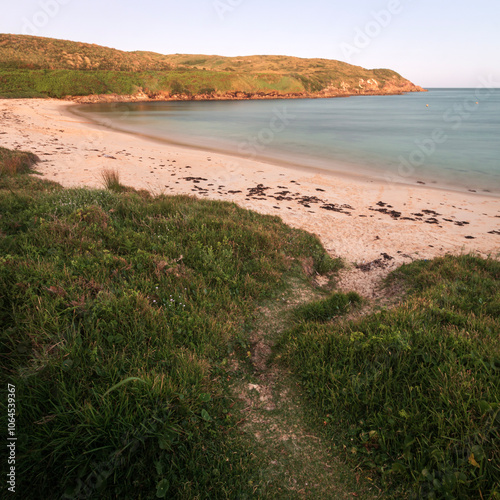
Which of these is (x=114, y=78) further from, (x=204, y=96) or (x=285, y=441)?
(x=285, y=441)

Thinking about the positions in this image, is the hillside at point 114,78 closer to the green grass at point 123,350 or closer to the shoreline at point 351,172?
the shoreline at point 351,172

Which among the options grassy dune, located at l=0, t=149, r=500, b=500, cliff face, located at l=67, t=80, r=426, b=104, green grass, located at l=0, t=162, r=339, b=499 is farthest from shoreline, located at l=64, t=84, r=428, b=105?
grassy dune, located at l=0, t=149, r=500, b=500

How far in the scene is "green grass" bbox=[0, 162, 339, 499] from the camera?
2.28 metres

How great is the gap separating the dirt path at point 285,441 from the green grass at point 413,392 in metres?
0.16

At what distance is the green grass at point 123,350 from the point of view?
2.28m

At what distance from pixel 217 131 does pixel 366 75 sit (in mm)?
181722

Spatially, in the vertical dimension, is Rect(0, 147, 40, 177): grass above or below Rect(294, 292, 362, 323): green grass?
above

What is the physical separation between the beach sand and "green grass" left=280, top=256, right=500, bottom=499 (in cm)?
399

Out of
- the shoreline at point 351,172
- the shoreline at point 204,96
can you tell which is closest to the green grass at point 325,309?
the shoreline at point 351,172

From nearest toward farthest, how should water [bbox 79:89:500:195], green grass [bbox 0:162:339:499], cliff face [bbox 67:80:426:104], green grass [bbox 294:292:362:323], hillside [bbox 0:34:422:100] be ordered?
green grass [bbox 0:162:339:499] → green grass [bbox 294:292:362:323] → water [bbox 79:89:500:195] → hillside [bbox 0:34:422:100] → cliff face [bbox 67:80:426:104]

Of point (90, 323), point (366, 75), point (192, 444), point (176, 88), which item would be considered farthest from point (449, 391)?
point (366, 75)

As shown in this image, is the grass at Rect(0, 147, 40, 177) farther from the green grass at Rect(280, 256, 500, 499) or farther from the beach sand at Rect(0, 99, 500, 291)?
the green grass at Rect(280, 256, 500, 499)

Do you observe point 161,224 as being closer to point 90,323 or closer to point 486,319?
point 90,323

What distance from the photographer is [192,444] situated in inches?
99.3
